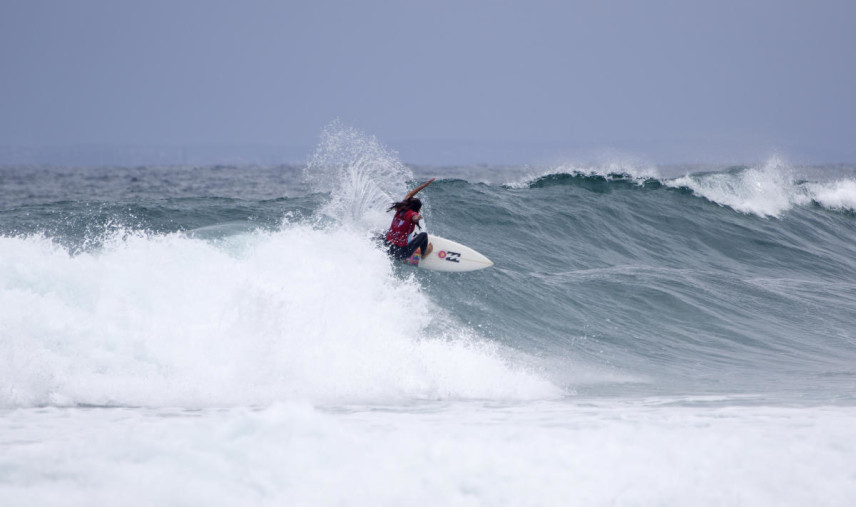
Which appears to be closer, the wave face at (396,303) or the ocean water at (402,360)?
the ocean water at (402,360)

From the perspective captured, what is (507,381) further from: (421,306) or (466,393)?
(421,306)

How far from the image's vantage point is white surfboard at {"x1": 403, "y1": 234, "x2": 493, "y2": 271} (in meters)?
11.7

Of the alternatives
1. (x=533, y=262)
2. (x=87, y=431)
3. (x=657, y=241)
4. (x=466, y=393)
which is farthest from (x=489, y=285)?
(x=87, y=431)

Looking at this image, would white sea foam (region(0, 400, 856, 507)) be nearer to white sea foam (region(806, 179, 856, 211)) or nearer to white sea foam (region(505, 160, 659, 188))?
white sea foam (region(505, 160, 659, 188))

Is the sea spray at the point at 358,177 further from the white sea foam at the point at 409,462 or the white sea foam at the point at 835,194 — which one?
the white sea foam at the point at 835,194

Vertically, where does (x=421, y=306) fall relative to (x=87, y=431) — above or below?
above

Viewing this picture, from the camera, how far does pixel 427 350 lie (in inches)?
325

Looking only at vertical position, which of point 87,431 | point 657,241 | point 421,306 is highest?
point 657,241

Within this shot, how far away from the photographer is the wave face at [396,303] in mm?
7285

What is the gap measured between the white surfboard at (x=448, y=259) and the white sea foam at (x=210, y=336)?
6.53 ft

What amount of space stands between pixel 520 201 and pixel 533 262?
12.7ft

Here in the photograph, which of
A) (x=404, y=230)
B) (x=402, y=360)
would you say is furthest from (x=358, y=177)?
(x=402, y=360)

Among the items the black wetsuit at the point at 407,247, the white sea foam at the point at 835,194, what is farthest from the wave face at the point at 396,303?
the white sea foam at the point at 835,194

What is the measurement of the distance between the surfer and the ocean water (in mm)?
271
